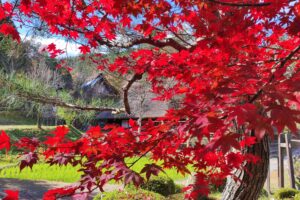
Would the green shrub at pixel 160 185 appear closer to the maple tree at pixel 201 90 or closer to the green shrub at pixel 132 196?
the green shrub at pixel 132 196

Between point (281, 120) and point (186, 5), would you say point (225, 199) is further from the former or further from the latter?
point (281, 120)

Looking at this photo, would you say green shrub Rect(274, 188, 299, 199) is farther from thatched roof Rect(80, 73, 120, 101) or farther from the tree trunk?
thatched roof Rect(80, 73, 120, 101)

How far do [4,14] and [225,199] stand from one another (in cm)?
369

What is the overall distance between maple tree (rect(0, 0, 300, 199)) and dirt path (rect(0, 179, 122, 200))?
14.9ft

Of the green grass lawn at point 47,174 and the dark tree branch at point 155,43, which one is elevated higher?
the dark tree branch at point 155,43

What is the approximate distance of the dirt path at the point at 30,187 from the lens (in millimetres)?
8250

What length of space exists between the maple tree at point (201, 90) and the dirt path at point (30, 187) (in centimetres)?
455

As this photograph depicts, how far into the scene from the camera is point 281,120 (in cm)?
149

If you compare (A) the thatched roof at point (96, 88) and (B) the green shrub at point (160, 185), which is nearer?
(B) the green shrub at point (160, 185)

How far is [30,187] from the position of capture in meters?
9.05

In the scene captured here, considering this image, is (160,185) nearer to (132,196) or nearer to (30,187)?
(132,196)

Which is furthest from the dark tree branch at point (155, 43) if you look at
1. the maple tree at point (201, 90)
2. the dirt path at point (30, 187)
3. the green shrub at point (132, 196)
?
the dirt path at point (30, 187)

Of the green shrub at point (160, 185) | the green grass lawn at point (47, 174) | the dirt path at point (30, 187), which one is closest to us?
the green shrub at point (160, 185)

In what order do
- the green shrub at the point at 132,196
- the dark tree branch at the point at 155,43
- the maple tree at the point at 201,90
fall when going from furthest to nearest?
1. the green shrub at the point at 132,196
2. the dark tree branch at the point at 155,43
3. the maple tree at the point at 201,90
